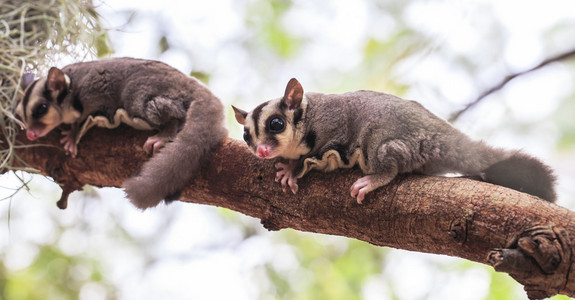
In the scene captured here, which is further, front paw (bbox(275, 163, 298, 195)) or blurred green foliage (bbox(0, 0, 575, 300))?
blurred green foliage (bbox(0, 0, 575, 300))

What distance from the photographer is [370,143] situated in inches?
113

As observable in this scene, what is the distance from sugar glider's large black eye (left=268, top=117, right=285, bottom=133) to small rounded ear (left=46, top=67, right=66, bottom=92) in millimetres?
1416

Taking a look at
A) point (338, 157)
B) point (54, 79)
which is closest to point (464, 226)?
point (338, 157)

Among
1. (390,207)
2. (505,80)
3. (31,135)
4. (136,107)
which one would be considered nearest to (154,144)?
(136,107)

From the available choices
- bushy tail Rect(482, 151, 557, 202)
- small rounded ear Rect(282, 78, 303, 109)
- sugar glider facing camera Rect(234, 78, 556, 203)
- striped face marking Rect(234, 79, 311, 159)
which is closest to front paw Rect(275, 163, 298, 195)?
sugar glider facing camera Rect(234, 78, 556, 203)

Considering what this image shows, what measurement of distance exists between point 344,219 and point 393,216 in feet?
0.82

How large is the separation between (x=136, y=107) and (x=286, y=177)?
1116mm

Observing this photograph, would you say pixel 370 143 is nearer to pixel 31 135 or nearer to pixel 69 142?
pixel 69 142

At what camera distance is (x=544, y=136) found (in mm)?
4824

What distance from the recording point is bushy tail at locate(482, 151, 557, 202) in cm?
255

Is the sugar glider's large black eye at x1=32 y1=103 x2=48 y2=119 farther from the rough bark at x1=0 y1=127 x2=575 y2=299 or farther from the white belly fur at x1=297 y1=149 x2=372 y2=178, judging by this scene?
the white belly fur at x1=297 y1=149 x2=372 y2=178

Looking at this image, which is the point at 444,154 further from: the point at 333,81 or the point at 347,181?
the point at 333,81

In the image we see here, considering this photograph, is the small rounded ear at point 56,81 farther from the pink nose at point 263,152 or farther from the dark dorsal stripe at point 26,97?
the pink nose at point 263,152

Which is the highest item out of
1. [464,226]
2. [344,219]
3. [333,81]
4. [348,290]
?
[464,226]
